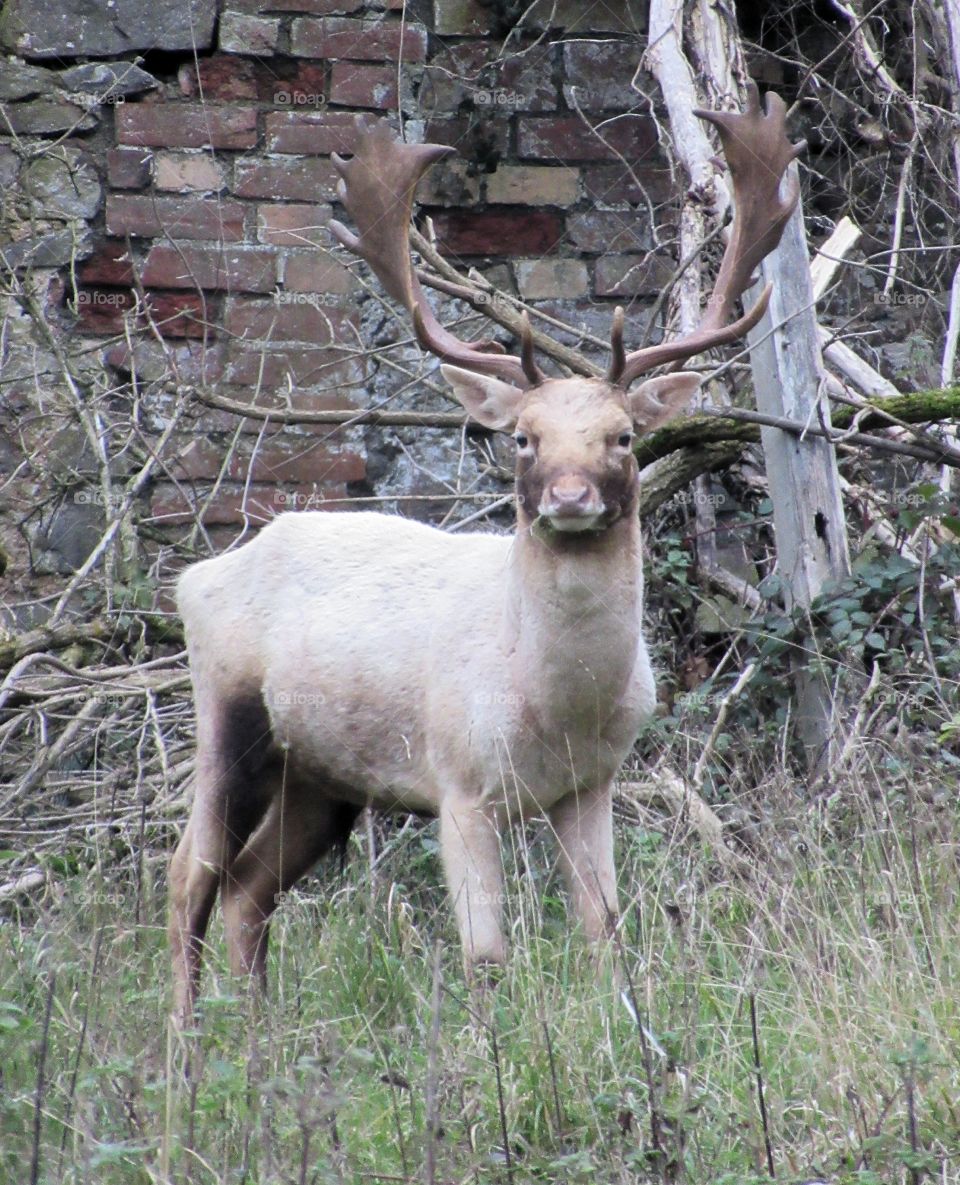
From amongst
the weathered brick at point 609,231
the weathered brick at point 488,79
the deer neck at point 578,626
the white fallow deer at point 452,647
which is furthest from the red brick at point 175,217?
the deer neck at point 578,626

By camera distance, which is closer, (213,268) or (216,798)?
(216,798)

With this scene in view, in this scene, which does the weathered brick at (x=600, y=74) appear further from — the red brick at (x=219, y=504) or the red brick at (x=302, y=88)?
the red brick at (x=219, y=504)

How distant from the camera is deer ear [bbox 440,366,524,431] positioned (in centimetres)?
412

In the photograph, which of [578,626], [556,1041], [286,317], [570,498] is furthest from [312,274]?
[556,1041]

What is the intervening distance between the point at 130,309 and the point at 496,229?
1.67 m

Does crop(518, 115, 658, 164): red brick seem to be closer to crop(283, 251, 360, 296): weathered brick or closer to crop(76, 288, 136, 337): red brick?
crop(283, 251, 360, 296): weathered brick

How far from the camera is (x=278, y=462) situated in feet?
22.5

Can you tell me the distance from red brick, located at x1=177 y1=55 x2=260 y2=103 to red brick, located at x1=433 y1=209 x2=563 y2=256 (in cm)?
101

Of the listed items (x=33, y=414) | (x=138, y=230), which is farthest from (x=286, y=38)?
(x=33, y=414)

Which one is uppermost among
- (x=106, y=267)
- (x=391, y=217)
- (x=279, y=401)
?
(x=391, y=217)

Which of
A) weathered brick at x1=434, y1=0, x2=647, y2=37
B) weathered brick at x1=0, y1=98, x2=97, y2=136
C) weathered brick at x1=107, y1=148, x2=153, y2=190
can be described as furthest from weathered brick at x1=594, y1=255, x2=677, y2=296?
weathered brick at x1=0, y1=98, x2=97, y2=136

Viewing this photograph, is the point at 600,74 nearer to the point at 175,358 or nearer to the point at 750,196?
the point at 175,358

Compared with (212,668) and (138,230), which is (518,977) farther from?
(138,230)

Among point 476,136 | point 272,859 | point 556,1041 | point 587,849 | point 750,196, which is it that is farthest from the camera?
point 476,136
